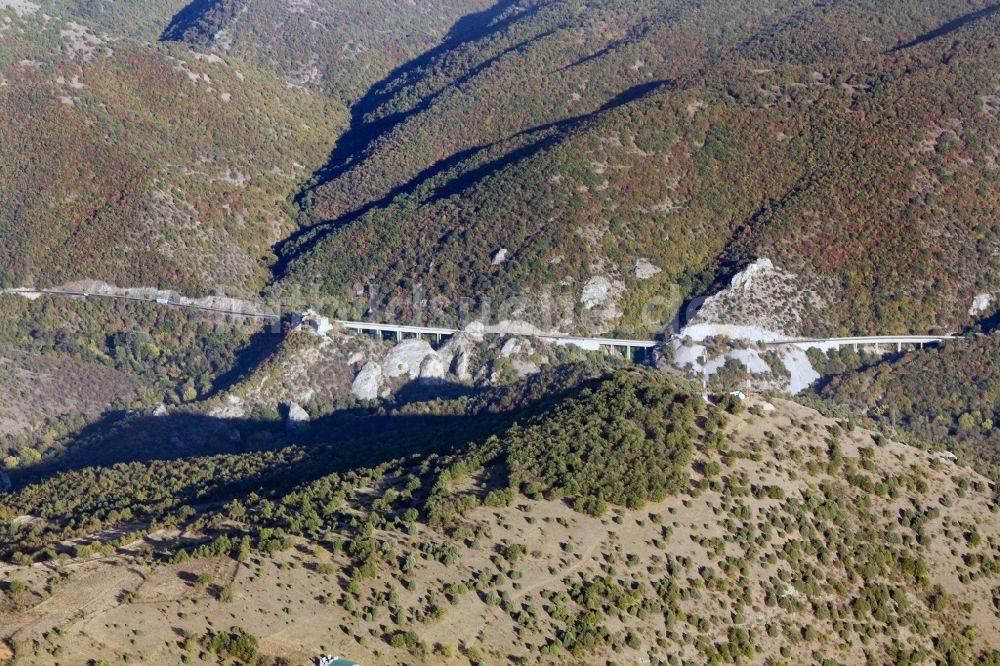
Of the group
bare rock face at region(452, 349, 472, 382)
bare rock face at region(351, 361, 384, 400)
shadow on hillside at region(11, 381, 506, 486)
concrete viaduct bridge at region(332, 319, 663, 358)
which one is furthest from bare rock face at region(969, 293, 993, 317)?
bare rock face at region(351, 361, 384, 400)

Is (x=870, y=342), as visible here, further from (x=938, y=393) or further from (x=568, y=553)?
(x=568, y=553)

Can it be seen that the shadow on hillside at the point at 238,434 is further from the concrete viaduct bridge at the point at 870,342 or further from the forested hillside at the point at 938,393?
the forested hillside at the point at 938,393

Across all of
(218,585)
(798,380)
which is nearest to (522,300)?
(798,380)

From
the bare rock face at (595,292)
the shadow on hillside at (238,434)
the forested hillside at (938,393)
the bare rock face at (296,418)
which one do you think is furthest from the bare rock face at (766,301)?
the bare rock face at (296,418)

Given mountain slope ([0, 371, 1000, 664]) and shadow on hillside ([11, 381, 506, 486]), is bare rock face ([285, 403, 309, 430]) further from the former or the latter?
mountain slope ([0, 371, 1000, 664])

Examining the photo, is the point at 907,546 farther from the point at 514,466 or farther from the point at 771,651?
the point at 514,466

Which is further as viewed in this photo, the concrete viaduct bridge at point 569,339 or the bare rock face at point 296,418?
the concrete viaduct bridge at point 569,339
